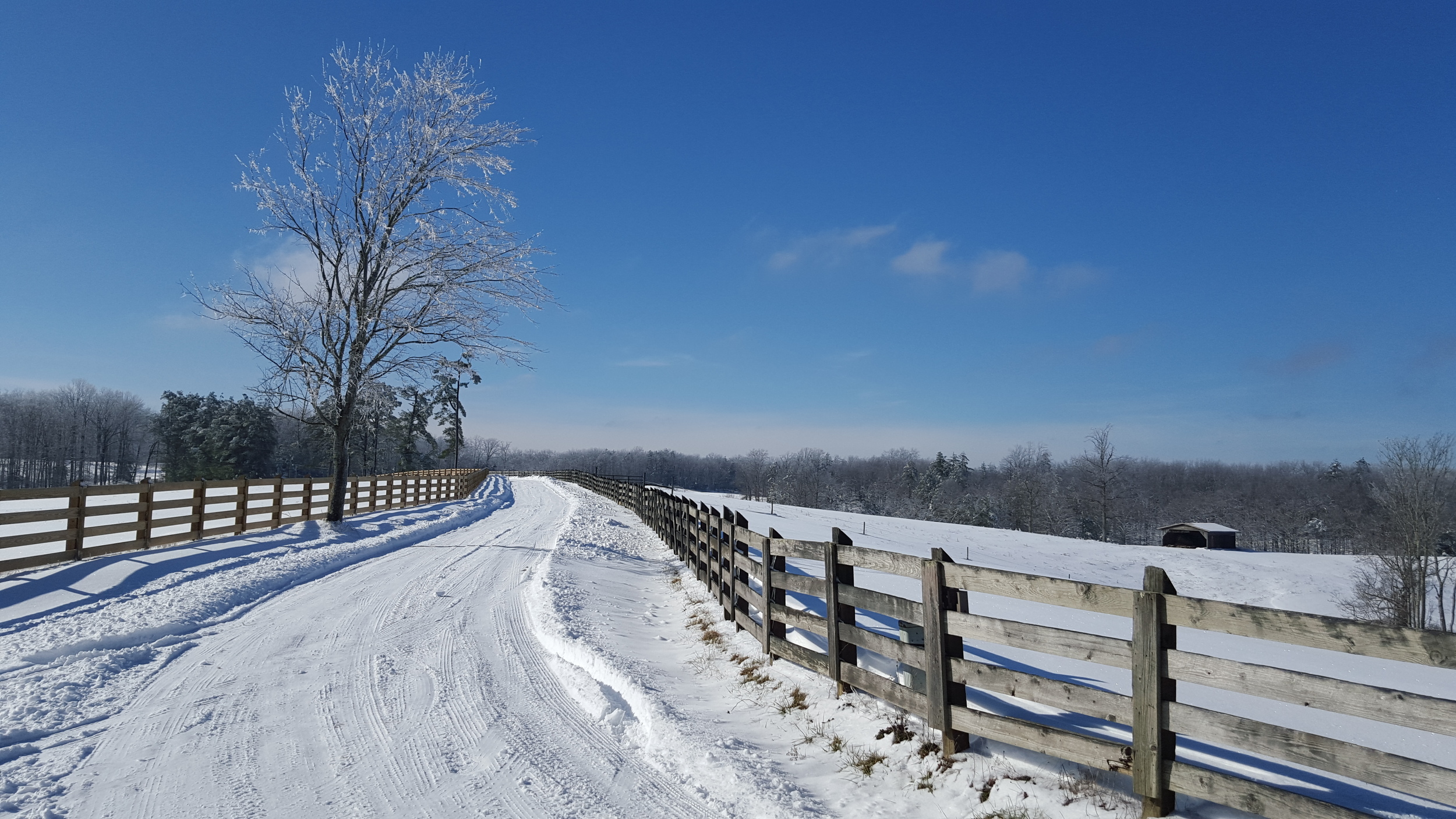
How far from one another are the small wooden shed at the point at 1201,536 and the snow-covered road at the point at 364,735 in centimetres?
7171

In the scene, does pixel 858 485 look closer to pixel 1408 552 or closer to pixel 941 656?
pixel 1408 552

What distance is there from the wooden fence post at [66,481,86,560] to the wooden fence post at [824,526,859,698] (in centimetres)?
1168

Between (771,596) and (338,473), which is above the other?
(338,473)

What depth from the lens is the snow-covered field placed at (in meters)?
4.10

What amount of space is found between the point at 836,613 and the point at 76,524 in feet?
39.9

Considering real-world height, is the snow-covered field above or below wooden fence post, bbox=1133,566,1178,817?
below

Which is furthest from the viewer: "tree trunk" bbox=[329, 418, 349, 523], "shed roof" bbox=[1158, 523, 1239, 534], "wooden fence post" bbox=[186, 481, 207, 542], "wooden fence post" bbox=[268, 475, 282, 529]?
"shed roof" bbox=[1158, 523, 1239, 534]

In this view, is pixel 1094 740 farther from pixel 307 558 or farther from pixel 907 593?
pixel 307 558

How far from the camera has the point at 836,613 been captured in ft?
19.4

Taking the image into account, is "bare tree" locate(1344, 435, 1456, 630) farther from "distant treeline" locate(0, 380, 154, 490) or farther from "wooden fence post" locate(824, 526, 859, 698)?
"distant treeline" locate(0, 380, 154, 490)

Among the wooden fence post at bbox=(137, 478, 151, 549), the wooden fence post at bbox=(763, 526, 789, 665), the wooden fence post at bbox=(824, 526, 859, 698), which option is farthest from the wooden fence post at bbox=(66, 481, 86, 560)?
the wooden fence post at bbox=(824, 526, 859, 698)

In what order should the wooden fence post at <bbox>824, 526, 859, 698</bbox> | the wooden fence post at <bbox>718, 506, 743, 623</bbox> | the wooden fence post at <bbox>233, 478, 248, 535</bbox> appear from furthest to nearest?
the wooden fence post at <bbox>233, 478, 248, 535</bbox>, the wooden fence post at <bbox>718, 506, 743, 623</bbox>, the wooden fence post at <bbox>824, 526, 859, 698</bbox>

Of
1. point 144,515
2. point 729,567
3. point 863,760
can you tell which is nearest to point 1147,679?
point 863,760

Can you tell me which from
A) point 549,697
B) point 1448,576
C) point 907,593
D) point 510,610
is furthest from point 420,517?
point 1448,576
